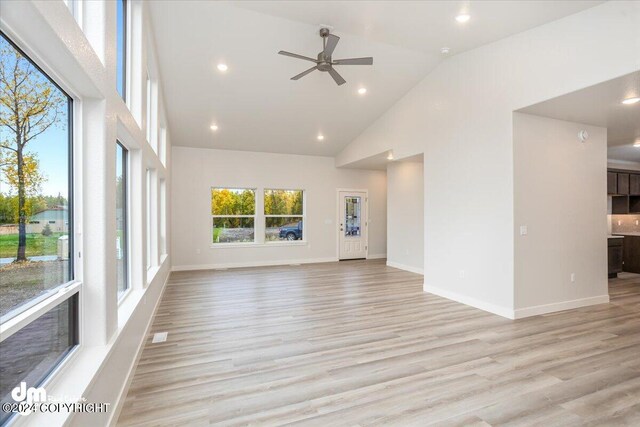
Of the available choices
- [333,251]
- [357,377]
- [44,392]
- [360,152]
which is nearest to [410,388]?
[357,377]

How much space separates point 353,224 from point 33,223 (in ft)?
27.8

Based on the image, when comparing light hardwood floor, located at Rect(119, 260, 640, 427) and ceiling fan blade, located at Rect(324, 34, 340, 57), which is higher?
ceiling fan blade, located at Rect(324, 34, 340, 57)

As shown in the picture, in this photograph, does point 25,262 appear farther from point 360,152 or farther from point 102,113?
point 360,152

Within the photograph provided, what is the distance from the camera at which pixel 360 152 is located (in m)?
7.92

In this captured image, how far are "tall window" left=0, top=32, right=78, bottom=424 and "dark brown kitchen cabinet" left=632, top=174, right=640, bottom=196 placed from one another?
33.6 ft

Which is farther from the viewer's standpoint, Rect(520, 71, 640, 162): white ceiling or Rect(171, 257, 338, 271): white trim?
Rect(171, 257, 338, 271): white trim

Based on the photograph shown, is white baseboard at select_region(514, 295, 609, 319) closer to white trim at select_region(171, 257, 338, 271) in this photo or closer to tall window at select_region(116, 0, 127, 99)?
tall window at select_region(116, 0, 127, 99)

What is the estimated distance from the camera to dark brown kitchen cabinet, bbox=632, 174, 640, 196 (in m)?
7.49

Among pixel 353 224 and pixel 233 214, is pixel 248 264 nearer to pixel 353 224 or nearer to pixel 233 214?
pixel 233 214

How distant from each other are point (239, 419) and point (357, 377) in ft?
3.29

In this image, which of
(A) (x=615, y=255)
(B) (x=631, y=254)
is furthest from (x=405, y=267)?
(B) (x=631, y=254)

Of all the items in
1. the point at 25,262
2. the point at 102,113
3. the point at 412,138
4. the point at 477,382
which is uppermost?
the point at 412,138

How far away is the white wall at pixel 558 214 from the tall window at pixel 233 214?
615 centimetres

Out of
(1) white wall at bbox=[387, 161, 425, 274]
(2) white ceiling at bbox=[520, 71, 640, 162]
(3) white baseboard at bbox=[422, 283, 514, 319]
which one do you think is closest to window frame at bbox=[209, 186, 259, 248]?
(1) white wall at bbox=[387, 161, 425, 274]
